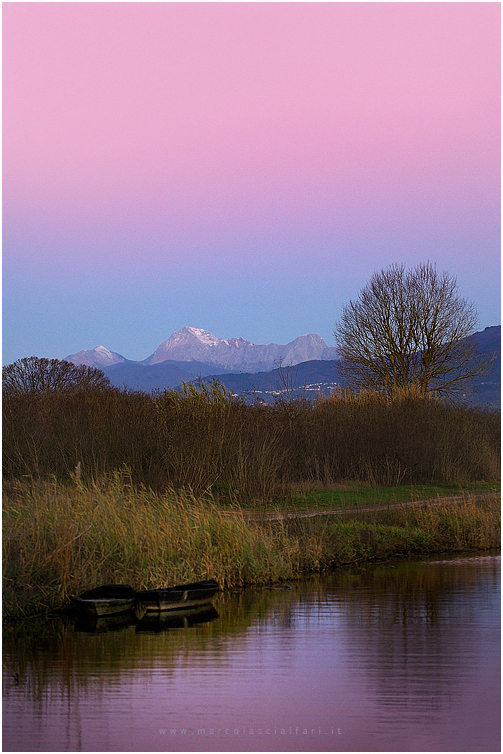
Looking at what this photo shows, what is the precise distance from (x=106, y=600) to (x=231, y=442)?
38.7ft

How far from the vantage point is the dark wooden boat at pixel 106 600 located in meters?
12.5

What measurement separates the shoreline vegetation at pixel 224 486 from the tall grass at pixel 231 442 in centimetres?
6

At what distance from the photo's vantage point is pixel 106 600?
41.4 feet

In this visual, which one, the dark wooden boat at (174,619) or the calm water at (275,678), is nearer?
the calm water at (275,678)

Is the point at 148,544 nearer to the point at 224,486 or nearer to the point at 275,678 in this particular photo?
the point at 275,678

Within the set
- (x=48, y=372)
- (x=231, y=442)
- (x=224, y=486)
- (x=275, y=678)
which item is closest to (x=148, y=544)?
(x=275, y=678)

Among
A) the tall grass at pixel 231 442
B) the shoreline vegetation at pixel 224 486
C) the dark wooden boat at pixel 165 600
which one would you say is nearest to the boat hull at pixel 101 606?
the dark wooden boat at pixel 165 600

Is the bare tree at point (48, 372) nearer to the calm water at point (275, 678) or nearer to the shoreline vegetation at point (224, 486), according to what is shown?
the shoreline vegetation at point (224, 486)

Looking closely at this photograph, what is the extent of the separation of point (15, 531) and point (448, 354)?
33.0 m

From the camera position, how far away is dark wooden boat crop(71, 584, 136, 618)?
12.5 m

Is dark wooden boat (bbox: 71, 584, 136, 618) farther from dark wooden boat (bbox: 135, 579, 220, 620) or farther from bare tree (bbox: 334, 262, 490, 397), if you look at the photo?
bare tree (bbox: 334, 262, 490, 397)

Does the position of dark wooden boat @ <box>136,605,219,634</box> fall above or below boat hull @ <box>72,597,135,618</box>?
below

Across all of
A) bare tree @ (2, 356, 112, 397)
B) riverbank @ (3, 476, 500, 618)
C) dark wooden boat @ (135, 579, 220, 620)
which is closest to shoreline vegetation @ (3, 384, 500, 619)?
riverbank @ (3, 476, 500, 618)

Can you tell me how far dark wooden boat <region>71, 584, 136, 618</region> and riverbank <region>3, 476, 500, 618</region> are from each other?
1.46 feet
